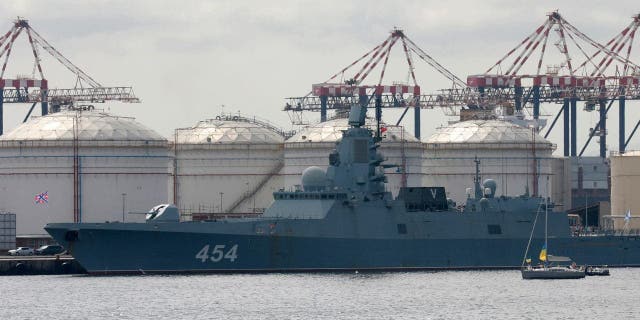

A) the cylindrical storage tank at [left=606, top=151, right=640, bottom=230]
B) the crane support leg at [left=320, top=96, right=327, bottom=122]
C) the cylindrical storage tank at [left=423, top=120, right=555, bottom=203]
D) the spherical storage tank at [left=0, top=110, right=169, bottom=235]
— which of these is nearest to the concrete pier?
the spherical storage tank at [left=0, top=110, right=169, bottom=235]

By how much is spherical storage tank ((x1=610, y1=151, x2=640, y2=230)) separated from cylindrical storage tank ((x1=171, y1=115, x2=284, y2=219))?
813 inches

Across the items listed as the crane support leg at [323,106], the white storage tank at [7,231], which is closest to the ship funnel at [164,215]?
the white storage tank at [7,231]

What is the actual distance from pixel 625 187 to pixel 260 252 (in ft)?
99.8

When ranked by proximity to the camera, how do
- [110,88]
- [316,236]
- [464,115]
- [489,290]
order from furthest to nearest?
1. [110,88]
2. [464,115]
3. [316,236]
4. [489,290]

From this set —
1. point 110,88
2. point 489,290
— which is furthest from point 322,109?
point 489,290

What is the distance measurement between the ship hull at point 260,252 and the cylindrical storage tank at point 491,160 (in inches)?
835

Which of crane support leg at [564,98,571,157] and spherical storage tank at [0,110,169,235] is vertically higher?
crane support leg at [564,98,571,157]

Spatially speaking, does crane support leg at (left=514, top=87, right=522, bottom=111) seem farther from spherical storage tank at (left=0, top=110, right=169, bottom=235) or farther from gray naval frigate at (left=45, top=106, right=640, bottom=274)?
gray naval frigate at (left=45, top=106, right=640, bottom=274)

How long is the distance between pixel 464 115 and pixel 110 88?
2868 centimetres

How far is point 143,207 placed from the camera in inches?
3932

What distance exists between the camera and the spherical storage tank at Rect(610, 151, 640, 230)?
4112 inches

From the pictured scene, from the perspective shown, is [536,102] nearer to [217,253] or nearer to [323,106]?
[323,106]

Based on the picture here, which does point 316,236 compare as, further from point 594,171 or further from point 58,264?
point 594,171

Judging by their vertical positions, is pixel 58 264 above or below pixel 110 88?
below
